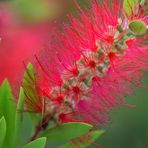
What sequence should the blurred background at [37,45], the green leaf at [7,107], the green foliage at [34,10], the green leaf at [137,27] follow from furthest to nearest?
the green foliage at [34,10] < the blurred background at [37,45] < the green leaf at [7,107] < the green leaf at [137,27]

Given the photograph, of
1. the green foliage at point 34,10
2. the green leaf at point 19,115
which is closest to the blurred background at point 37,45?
the green foliage at point 34,10

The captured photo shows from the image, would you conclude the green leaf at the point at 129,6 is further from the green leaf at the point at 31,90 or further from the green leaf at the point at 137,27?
the green leaf at the point at 31,90

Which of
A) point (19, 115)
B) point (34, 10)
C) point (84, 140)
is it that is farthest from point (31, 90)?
point (34, 10)

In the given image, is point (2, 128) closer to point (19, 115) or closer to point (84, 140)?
point (19, 115)

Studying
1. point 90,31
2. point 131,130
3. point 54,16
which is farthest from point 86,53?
point 131,130

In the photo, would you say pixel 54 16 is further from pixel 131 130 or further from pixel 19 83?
pixel 19 83

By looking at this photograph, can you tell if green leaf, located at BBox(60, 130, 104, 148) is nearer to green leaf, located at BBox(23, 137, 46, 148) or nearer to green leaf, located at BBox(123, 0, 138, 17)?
green leaf, located at BBox(23, 137, 46, 148)
